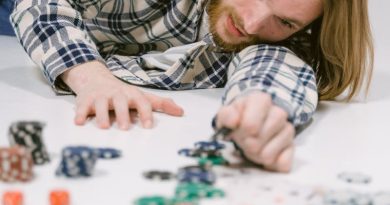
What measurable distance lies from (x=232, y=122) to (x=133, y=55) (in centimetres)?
81

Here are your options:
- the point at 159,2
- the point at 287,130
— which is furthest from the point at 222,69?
the point at 287,130

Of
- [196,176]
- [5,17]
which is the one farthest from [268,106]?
[5,17]

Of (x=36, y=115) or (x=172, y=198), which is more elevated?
(x=172, y=198)

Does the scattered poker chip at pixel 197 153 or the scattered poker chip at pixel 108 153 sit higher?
the scattered poker chip at pixel 197 153

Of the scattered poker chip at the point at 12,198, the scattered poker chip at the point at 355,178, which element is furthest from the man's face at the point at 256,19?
the scattered poker chip at the point at 12,198

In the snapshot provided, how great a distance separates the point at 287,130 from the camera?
1025 mm

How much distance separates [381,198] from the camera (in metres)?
0.94

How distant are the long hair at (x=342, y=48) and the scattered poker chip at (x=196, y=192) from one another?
2.21 ft

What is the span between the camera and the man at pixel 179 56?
1.08 metres

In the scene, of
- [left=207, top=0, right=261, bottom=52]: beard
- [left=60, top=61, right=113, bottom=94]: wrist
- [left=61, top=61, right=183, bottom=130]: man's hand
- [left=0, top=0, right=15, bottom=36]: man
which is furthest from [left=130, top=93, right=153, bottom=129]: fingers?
[left=0, top=0, right=15, bottom=36]: man

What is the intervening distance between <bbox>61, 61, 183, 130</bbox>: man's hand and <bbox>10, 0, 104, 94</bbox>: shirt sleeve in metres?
A: 0.05

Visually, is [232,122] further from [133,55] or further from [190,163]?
[133,55]

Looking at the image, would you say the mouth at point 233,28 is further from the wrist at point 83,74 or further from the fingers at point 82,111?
the fingers at point 82,111

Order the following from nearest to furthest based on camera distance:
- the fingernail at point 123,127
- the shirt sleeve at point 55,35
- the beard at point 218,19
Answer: the fingernail at point 123,127
the shirt sleeve at point 55,35
the beard at point 218,19
